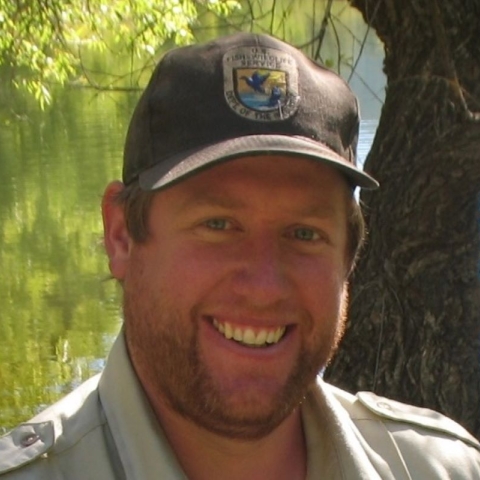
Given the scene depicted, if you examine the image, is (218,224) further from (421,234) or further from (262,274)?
(421,234)

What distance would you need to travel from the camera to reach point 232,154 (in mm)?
1740

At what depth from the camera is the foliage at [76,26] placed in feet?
21.1

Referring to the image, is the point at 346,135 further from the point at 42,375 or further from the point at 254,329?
the point at 42,375

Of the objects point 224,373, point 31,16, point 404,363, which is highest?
point 31,16

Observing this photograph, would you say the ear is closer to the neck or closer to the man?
A: the man

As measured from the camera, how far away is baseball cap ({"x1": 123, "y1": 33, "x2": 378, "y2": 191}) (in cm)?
177

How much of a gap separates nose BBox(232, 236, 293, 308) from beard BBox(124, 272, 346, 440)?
0.24 ft

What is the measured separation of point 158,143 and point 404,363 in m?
2.10

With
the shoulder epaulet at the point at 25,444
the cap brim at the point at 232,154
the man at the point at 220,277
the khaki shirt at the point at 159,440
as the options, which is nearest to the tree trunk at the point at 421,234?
the khaki shirt at the point at 159,440

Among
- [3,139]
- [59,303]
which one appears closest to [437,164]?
[59,303]

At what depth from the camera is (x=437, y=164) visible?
11.9 ft

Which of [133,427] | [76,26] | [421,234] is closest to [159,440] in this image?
[133,427]

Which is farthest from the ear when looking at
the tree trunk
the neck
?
the tree trunk

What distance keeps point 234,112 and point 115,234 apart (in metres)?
0.34
